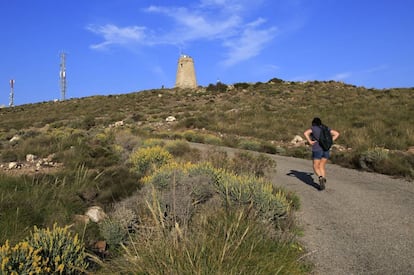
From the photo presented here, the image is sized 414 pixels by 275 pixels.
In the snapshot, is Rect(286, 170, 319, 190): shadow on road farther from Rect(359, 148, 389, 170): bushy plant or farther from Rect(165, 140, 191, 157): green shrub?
Rect(165, 140, 191, 157): green shrub

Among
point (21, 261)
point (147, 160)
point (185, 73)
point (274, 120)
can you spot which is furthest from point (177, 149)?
point (185, 73)

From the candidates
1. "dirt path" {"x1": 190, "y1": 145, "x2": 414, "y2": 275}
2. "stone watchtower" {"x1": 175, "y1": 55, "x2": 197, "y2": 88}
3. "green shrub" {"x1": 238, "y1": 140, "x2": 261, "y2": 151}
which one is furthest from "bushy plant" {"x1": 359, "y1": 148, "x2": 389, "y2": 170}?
"stone watchtower" {"x1": 175, "y1": 55, "x2": 197, "y2": 88}

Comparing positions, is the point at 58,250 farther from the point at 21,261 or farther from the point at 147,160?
the point at 147,160

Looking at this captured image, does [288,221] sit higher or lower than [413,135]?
lower

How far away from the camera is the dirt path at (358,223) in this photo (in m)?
4.61

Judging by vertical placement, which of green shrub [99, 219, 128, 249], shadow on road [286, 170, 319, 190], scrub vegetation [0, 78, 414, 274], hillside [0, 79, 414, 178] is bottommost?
green shrub [99, 219, 128, 249]

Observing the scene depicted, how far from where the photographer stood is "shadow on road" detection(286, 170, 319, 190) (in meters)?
9.55

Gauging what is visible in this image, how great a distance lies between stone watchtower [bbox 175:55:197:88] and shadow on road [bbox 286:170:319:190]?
51.7m

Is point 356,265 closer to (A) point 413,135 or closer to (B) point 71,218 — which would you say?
(B) point 71,218

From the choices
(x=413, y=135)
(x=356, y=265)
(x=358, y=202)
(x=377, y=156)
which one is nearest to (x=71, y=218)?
(x=356, y=265)

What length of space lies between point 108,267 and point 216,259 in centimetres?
133

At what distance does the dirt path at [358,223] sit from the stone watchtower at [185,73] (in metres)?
52.8

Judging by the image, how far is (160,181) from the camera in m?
7.19

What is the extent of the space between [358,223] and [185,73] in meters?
57.6
